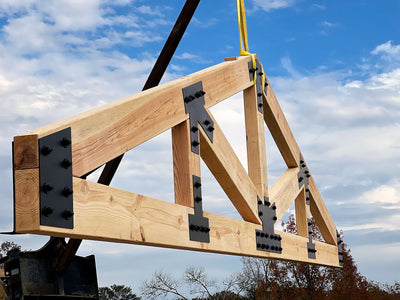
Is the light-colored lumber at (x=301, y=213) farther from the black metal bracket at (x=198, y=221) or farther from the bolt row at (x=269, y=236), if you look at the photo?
the black metal bracket at (x=198, y=221)

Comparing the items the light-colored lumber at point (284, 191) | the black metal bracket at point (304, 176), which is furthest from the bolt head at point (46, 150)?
the black metal bracket at point (304, 176)

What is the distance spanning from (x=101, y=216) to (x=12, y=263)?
9.46 ft

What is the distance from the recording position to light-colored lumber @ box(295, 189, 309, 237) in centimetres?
766

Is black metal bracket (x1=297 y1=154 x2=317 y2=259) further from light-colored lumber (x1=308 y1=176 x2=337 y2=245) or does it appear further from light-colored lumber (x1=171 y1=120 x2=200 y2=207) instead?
light-colored lumber (x1=171 y1=120 x2=200 y2=207)

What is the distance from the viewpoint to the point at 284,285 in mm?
18578

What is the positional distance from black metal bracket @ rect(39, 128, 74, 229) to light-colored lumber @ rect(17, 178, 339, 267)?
0.16 ft

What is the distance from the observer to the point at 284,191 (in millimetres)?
6777

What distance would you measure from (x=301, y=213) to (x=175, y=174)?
3.91m

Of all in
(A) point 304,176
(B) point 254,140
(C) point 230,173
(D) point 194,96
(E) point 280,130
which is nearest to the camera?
(D) point 194,96

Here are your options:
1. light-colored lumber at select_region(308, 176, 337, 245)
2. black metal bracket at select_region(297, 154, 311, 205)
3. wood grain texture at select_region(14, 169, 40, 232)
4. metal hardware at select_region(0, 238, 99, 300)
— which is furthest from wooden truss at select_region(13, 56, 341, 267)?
metal hardware at select_region(0, 238, 99, 300)

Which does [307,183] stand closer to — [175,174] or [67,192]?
[175,174]

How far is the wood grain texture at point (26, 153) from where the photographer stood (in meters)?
2.67

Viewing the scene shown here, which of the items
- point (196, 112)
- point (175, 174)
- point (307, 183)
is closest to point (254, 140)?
point (196, 112)

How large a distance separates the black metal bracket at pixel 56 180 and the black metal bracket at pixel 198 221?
4.74ft
